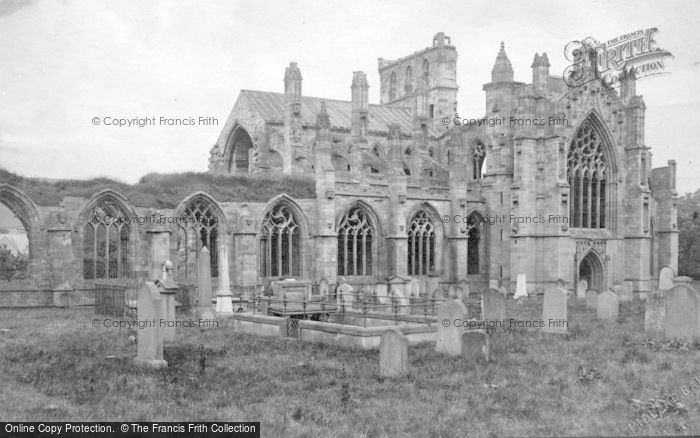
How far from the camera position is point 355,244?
34094 mm

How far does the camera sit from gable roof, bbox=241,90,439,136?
4234 centimetres

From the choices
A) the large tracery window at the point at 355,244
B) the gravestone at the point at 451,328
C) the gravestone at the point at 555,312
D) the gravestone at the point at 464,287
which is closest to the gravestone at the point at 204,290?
the gravestone at the point at 451,328

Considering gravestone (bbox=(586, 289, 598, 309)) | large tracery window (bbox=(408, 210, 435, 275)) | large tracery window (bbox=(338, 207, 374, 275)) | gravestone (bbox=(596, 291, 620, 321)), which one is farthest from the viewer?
large tracery window (bbox=(408, 210, 435, 275))

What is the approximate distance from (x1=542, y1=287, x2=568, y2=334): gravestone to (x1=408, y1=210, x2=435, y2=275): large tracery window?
15.8 meters

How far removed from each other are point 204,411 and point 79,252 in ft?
60.0

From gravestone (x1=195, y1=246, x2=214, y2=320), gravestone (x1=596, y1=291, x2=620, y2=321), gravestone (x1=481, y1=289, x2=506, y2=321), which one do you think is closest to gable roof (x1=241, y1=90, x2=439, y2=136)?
gravestone (x1=195, y1=246, x2=214, y2=320)

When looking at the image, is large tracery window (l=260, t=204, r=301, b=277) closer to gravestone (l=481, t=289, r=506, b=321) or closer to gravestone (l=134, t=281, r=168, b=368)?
gravestone (l=481, t=289, r=506, b=321)

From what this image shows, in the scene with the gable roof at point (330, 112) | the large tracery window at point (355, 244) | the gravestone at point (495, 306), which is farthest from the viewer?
the gable roof at point (330, 112)

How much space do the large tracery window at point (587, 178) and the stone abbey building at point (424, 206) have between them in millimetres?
85

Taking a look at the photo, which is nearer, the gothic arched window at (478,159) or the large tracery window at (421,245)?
the large tracery window at (421,245)

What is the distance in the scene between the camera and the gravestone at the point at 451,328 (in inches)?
613

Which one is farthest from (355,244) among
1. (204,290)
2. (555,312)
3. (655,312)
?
(655,312)

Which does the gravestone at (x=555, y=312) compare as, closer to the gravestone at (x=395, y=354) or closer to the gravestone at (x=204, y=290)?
the gravestone at (x=395, y=354)

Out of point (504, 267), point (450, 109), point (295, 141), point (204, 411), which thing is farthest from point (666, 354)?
point (450, 109)
